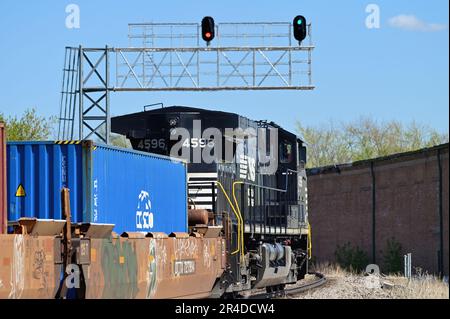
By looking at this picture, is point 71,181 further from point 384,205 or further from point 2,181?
point 384,205

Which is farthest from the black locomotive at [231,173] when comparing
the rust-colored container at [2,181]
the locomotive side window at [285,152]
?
the rust-colored container at [2,181]

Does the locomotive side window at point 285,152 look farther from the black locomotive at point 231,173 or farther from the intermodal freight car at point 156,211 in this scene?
the black locomotive at point 231,173

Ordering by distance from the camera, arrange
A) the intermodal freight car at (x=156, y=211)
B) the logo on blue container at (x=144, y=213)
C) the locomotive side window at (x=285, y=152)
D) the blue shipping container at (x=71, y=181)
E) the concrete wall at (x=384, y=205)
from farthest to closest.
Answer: the concrete wall at (x=384, y=205) → the locomotive side window at (x=285, y=152) → the logo on blue container at (x=144, y=213) → the blue shipping container at (x=71, y=181) → the intermodal freight car at (x=156, y=211)

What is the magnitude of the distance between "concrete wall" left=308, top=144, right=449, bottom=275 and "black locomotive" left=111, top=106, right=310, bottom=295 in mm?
9065

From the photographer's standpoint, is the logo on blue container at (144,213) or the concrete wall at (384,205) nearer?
the logo on blue container at (144,213)

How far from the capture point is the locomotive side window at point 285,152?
24.0 metres

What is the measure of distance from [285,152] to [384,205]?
1294 centimetres

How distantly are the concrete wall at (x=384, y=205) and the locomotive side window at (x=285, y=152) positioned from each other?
711cm

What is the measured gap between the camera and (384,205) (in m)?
36.3

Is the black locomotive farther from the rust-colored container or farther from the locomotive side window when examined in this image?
the rust-colored container

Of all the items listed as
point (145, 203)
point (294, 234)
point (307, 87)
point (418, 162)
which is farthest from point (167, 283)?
point (418, 162)

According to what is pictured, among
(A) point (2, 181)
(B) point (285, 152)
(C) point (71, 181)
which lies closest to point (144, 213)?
(C) point (71, 181)

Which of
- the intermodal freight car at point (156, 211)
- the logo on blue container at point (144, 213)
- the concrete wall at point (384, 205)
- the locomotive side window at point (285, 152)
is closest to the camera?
the intermodal freight car at point (156, 211)
